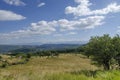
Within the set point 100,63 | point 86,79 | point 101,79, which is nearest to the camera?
point 86,79

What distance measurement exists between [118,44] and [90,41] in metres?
3.47

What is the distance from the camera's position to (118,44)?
32.8m

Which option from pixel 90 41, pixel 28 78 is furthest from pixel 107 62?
pixel 28 78

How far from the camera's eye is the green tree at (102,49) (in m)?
31.9

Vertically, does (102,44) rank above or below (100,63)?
above

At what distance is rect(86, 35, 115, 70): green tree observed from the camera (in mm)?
31859

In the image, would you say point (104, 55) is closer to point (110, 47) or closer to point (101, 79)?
point (110, 47)

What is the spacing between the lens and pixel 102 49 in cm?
3189

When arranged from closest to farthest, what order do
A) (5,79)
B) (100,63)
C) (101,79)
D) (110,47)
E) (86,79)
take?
1. (5,79)
2. (86,79)
3. (101,79)
4. (110,47)
5. (100,63)

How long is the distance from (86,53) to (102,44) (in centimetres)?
279

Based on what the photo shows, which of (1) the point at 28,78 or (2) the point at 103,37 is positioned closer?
(1) the point at 28,78

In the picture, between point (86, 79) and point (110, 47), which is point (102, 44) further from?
point (86, 79)

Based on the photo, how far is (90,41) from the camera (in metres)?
32.7

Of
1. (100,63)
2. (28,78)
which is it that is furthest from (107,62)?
(28,78)
